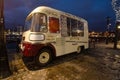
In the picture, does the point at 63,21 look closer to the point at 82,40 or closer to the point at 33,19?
the point at 33,19

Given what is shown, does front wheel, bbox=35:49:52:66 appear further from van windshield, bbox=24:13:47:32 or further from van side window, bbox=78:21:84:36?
van side window, bbox=78:21:84:36

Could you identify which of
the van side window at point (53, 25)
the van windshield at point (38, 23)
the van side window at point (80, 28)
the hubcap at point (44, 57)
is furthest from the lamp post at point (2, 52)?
the van side window at point (80, 28)

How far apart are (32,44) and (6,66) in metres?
1.56

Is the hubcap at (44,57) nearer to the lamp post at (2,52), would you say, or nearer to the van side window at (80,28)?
the lamp post at (2,52)

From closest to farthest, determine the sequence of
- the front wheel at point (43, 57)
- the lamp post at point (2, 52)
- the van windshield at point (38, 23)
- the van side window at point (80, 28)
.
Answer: the lamp post at point (2, 52) → the van windshield at point (38, 23) → the front wheel at point (43, 57) → the van side window at point (80, 28)

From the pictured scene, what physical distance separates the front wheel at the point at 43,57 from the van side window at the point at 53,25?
1.20 metres

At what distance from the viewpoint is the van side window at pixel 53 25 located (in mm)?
7670

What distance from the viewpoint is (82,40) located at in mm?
11289

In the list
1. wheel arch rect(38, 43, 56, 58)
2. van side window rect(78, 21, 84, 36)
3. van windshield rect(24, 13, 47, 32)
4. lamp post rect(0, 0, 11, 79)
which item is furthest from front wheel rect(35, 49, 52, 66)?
van side window rect(78, 21, 84, 36)

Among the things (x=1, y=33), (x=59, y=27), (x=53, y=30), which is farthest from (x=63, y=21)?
(x=1, y=33)

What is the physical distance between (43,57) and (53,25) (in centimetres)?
188

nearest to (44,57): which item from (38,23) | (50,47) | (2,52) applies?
(50,47)

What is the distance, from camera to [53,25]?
787 cm

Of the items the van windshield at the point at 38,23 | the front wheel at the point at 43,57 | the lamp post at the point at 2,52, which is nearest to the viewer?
the lamp post at the point at 2,52
